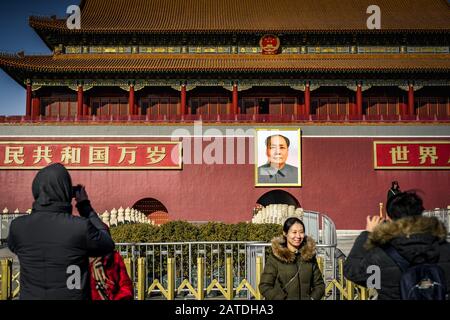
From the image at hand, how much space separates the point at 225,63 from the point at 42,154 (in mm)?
7796

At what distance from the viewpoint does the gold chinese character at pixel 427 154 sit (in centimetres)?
1595

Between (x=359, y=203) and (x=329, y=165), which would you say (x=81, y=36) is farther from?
(x=359, y=203)

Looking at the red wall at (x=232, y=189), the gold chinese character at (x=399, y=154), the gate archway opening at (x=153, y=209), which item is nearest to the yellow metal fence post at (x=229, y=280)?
the red wall at (x=232, y=189)

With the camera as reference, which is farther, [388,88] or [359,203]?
[388,88]

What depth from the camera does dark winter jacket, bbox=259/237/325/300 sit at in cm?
363

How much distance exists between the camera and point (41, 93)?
63.4ft

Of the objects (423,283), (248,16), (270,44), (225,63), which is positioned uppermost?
(248,16)

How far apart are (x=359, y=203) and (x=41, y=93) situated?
13.7 metres

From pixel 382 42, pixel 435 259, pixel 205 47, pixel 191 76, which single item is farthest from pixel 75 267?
pixel 382 42

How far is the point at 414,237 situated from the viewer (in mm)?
2584

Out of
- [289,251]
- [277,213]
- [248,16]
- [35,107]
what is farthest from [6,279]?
[248,16]

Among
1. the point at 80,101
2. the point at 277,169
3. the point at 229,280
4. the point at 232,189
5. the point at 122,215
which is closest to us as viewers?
the point at 229,280

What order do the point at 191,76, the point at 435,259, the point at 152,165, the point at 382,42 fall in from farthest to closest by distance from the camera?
1. the point at 382,42
2. the point at 191,76
3. the point at 152,165
4. the point at 435,259

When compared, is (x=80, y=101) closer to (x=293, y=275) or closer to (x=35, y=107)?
(x=35, y=107)
